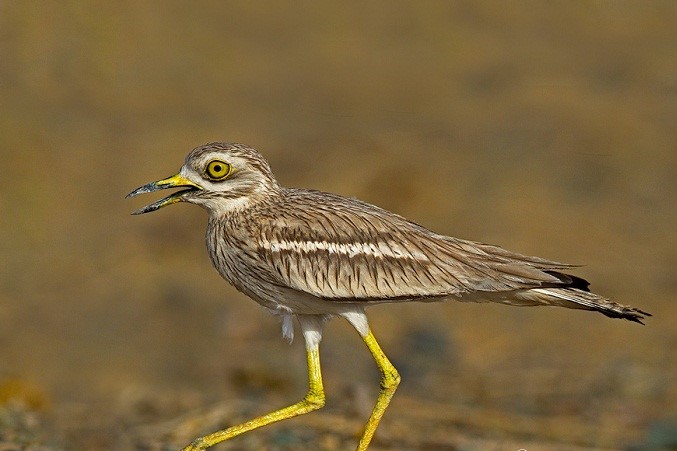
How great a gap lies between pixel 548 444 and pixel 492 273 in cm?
268

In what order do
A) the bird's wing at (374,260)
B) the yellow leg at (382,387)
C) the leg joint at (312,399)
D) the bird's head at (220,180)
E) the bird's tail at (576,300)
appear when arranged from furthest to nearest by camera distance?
1. the leg joint at (312,399)
2. the yellow leg at (382,387)
3. the bird's head at (220,180)
4. the bird's wing at (374,260)
5. the bird's tail at (576,300)

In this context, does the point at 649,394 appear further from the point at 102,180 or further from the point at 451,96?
the point at 451,96

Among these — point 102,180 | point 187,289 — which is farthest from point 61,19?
point 187,289

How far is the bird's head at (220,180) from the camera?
5762 mm

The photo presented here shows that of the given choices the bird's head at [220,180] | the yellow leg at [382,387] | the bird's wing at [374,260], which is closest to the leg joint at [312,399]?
the yellow leg at [382,387]

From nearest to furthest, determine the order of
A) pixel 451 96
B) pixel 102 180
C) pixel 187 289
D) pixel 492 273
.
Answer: pixel 492 273
pixel 187 289
pixel 102 180
pixel 451 96

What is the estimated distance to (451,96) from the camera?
20.3 meters

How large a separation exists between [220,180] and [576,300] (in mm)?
1740

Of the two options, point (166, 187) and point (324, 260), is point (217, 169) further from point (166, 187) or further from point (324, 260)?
point (324, 260)

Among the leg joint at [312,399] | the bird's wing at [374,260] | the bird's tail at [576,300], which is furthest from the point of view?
the leg joint at [312,399]

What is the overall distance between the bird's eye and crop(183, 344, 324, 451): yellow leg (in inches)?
36.7

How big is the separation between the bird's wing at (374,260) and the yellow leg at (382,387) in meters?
0.32

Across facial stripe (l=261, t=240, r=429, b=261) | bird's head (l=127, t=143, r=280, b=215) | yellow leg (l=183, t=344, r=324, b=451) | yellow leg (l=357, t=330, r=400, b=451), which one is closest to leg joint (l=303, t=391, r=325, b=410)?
yellow leg (l=183, t=344, r=324, b=451)

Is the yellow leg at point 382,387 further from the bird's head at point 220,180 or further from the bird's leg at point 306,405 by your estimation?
the bird's head at point 220,180
